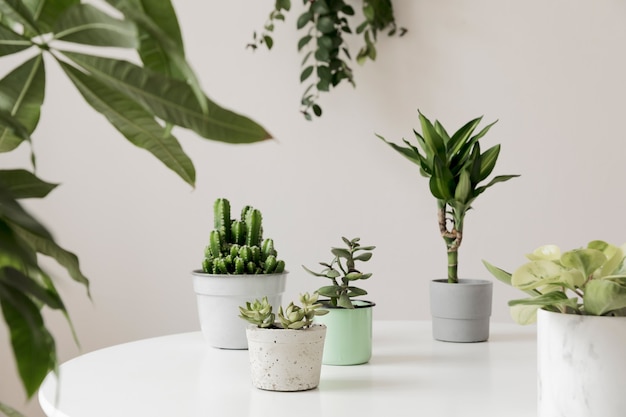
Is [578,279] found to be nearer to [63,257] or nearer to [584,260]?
[584,260]

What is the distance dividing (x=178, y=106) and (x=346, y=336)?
102 cm

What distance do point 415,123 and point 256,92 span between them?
0.53 metres

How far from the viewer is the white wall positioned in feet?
8.54

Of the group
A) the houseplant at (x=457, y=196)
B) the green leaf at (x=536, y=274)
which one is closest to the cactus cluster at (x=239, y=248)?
the houseplant at (x=457, y=196)

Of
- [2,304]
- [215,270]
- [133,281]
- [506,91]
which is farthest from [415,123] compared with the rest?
[2,304]

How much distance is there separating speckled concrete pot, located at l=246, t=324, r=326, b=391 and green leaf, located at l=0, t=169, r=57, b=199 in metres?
0.77

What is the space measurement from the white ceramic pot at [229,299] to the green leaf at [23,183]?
1.10 m

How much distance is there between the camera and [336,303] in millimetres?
1358

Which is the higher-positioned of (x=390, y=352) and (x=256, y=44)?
(x=256, y=44)

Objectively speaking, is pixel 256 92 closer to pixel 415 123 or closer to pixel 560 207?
pixel 415 123

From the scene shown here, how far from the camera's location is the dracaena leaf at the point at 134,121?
39cm

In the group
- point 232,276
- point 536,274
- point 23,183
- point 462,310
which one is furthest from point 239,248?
point 23,183

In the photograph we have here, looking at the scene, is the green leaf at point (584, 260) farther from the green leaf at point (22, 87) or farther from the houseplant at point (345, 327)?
the green leaf at point (22, 87)

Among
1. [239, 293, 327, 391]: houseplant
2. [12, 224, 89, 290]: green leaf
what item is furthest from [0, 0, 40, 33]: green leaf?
[239, 293, 327, 391]: houseplant
